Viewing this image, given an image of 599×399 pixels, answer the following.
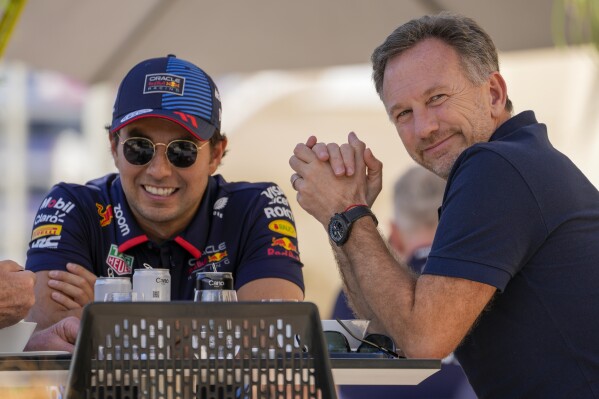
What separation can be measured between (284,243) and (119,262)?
508mm

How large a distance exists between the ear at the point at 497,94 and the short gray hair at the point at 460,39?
0.08 feet

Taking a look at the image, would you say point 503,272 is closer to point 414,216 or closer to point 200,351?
point 200,351

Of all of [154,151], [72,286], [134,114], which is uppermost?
[134,114]

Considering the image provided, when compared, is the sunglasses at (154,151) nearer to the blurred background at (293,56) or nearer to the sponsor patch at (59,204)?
the sponsor patch at (59,204)

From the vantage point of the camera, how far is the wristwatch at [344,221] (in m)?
2.18

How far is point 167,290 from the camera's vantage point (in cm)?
217

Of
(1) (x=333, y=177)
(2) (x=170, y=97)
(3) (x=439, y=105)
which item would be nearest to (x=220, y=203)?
(2) (x=170, y=97)

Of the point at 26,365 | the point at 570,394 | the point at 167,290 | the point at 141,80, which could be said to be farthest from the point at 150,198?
the point at 570,394

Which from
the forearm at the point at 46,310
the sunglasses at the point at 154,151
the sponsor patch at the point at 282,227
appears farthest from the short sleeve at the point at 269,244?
the forearm at the point at 46,310

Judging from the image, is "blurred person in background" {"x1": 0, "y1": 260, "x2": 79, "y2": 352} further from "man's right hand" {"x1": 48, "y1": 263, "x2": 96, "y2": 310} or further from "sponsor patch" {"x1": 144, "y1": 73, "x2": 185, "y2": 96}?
"sponsor patch" {"x1": 144, "y1": 73, "x2": 185, "y2": 96}

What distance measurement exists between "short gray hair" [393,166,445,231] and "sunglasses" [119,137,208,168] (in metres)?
2.11

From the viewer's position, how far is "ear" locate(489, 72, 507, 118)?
2424mm

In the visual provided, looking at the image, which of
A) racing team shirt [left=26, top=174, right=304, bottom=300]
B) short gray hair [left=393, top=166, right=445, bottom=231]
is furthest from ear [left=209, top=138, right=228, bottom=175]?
short gray hair [left=393, top=166, right=445, bottom=231]

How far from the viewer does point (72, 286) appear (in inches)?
105
